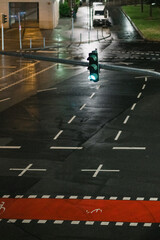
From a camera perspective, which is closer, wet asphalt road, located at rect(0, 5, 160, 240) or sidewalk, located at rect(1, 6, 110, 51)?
wet asphalt road, located at rect(0, 5, 160, 240)

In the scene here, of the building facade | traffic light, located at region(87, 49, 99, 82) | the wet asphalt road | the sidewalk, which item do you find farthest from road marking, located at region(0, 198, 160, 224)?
the building facade

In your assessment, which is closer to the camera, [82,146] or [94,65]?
[94,65]

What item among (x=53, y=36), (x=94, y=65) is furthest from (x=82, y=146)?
(x=53, y=36)

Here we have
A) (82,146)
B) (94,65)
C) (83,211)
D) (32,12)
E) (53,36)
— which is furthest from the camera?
(32,12)

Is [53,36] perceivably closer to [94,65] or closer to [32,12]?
[32,12]

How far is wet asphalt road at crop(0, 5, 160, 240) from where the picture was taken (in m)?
19.4

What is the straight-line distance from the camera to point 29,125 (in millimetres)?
32281

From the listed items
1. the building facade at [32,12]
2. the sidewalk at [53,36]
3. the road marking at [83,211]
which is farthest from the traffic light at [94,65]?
the building facade at [32,12]

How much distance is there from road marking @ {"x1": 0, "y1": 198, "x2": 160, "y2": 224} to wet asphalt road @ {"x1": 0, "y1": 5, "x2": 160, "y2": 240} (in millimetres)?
188

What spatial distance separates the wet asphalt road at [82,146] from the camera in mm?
19391

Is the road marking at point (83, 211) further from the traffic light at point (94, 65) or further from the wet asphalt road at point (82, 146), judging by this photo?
the traffic light at point (94, 65)

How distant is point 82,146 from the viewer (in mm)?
28469

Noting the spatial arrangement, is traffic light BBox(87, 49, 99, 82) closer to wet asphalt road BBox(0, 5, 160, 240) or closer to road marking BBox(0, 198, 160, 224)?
wet asphalt road BBox(0, 5, 160, 240)

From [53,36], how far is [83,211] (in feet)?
197
